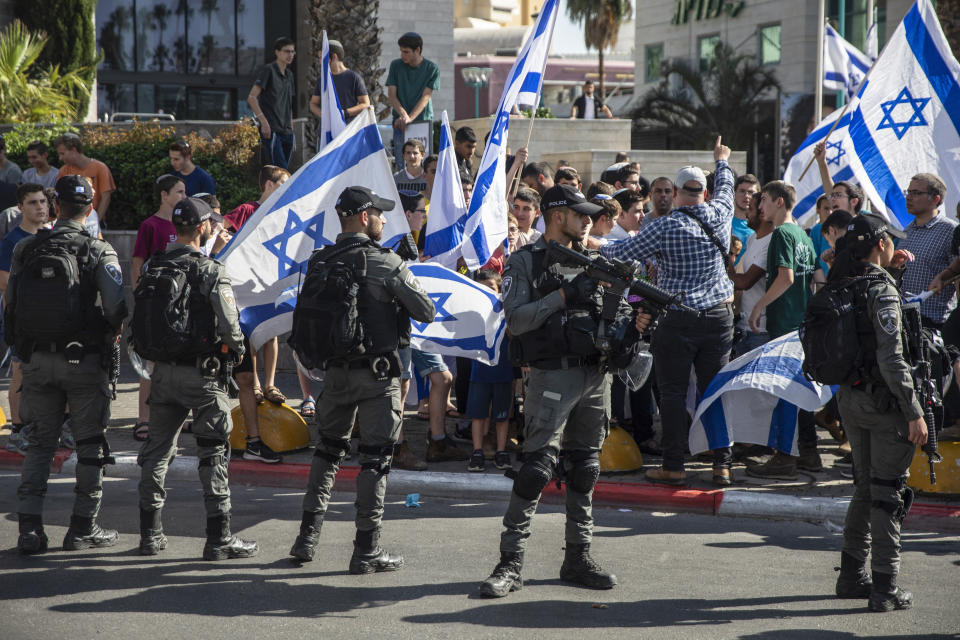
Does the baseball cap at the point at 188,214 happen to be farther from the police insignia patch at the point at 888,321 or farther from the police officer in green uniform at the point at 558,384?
the police insignia patch at the point at 888,321

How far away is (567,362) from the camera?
17.6ft

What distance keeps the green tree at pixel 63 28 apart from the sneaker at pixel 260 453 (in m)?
14.0

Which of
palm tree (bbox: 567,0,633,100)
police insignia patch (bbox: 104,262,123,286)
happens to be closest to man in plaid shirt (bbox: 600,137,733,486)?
police insignia patch (bbox: 104,262,123,286)

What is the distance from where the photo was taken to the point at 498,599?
17.4 feet

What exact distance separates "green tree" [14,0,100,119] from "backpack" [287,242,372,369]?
1601 centimetres

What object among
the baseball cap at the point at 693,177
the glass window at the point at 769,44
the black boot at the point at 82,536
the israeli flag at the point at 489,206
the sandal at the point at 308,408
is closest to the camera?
the black boot at the point at 82,536

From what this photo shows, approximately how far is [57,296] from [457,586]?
9.13 feet

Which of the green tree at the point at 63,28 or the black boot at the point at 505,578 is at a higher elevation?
the green tree at the point at 63,28

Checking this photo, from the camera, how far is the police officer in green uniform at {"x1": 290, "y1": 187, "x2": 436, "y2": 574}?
5.66 m

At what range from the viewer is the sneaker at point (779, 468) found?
757cm

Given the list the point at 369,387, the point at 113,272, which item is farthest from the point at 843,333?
the point at 113,272

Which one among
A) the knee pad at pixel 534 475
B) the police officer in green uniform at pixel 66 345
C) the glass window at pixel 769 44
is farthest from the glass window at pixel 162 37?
the glass window at pixel 769 44

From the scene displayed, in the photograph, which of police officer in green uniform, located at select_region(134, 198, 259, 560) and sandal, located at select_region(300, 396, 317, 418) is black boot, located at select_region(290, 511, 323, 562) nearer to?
police officer in green uniform, located at select_region(134, 198, 259, 560)

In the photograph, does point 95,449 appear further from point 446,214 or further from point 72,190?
point 446,214
